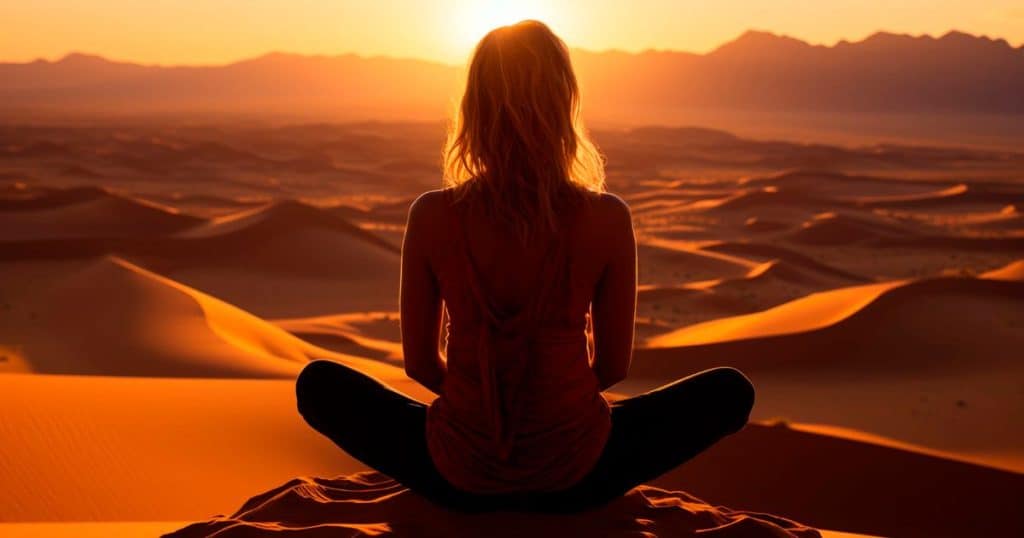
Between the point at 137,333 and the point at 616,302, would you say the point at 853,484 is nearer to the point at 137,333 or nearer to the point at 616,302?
the point at 616,302

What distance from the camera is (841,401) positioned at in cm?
791

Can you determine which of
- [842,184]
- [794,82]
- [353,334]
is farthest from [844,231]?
[794,82]

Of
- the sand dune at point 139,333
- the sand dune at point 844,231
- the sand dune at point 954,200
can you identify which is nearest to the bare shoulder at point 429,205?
the sand dune at point 139,333

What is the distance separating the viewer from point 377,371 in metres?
9.20

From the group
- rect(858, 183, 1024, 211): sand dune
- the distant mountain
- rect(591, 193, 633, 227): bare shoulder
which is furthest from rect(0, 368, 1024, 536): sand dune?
the distant mountain

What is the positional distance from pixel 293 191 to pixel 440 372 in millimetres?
41077

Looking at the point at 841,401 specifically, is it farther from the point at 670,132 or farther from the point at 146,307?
the point at 670,132

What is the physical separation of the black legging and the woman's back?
0.16 m

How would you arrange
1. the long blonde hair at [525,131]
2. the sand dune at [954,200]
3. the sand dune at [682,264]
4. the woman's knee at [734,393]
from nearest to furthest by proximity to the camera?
the long blonde hair at [525,131], the woman's knee at [734,393], the sand dune at [682,264], the sand dune at [954,200]

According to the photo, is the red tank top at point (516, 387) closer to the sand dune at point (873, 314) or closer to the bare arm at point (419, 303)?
the bare arm at point (419, 303)

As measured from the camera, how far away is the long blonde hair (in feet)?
8.96

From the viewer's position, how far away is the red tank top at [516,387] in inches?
109

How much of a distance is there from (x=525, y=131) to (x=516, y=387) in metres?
0.62

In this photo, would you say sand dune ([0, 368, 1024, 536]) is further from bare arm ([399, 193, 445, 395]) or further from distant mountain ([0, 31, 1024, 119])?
distant mountain ([0, 31, 1024, 119])
